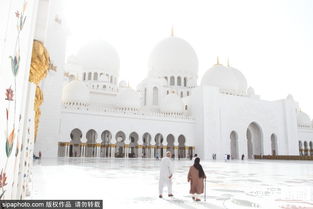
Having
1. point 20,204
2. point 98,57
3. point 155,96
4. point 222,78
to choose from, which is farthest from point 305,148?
point 20,204

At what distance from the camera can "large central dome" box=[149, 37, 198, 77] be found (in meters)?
25.7

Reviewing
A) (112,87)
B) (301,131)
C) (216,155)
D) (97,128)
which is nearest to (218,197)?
(97,128)

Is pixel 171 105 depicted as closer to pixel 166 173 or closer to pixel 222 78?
pixel 222 78

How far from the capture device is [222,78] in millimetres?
23766

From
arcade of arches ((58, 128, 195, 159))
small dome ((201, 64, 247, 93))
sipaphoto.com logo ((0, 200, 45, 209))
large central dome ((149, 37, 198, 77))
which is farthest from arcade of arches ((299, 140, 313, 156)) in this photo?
sipaphoto.com logo ((0, 200, 45, 209))

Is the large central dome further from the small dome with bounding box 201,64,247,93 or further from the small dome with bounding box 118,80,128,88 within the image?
the small dome with bounding box 118,80,128,88

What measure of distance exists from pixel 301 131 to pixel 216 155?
1278cm

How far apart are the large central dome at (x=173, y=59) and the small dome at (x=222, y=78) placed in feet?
7.28

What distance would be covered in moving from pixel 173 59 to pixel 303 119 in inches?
646

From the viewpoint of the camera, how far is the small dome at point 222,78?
23.7 m

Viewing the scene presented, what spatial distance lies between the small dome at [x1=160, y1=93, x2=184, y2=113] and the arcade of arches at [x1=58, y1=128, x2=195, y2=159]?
2.35 metres

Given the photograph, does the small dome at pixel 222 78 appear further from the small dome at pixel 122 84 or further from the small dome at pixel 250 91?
the small dome at pixel 122 84

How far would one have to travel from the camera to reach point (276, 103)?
2344 centimetres

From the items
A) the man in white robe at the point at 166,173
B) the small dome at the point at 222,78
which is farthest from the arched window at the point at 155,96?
the man in white robe at the point at 166,173
